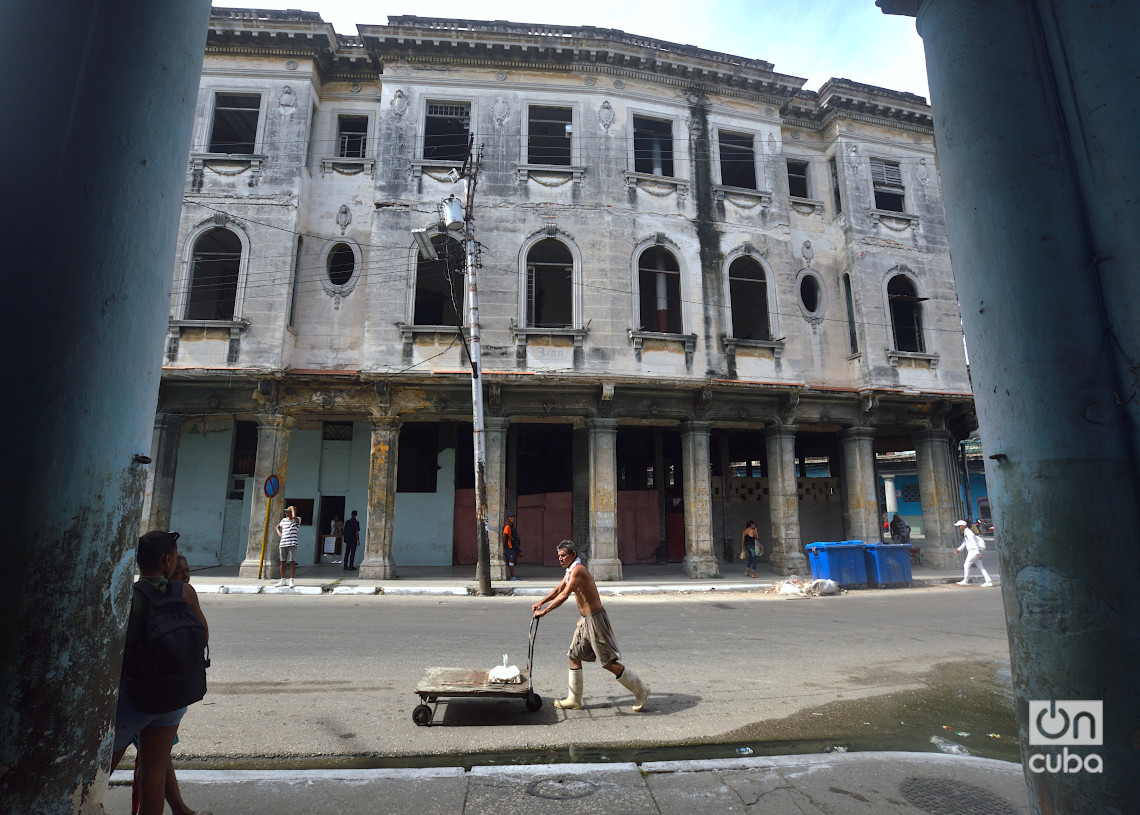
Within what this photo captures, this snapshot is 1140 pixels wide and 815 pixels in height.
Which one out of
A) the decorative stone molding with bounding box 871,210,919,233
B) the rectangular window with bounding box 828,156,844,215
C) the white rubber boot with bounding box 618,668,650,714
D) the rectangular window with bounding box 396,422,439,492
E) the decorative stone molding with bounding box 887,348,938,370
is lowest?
the white rubber boot with bounding box 618,668,650,714

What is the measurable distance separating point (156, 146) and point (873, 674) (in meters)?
7.82

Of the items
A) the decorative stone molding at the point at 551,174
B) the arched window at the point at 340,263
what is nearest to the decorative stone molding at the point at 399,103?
the decorative stone molding at the point at 551,174

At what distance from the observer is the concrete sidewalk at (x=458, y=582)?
13070 mm

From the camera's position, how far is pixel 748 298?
67.7 ft

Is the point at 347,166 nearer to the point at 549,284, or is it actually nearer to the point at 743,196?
the point at 549,284

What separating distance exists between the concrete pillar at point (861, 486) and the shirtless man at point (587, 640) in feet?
47.6

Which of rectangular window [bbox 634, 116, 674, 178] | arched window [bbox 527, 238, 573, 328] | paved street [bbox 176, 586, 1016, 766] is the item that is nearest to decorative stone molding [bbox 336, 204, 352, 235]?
arched window [bbox 527, 238, 573, 328]

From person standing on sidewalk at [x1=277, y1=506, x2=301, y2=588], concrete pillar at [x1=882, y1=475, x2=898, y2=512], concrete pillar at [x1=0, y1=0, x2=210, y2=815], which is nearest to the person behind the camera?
concrete pillar at [x1=0, y1=0, x2=210, y2=815]

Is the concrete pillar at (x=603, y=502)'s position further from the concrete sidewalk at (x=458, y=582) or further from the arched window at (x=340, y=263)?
the arched window at (x=340, y=263)

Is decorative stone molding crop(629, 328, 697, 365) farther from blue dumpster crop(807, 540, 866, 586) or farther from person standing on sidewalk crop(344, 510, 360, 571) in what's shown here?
person standing on sidewalk crop(344, 510, 360, 571)

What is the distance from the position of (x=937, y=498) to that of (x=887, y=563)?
16.2 ft

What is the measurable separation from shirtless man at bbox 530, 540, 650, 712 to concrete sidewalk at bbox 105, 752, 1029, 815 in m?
1.28

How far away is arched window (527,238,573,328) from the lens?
1667 centimetres

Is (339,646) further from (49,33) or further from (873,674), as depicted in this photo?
(49,33)
